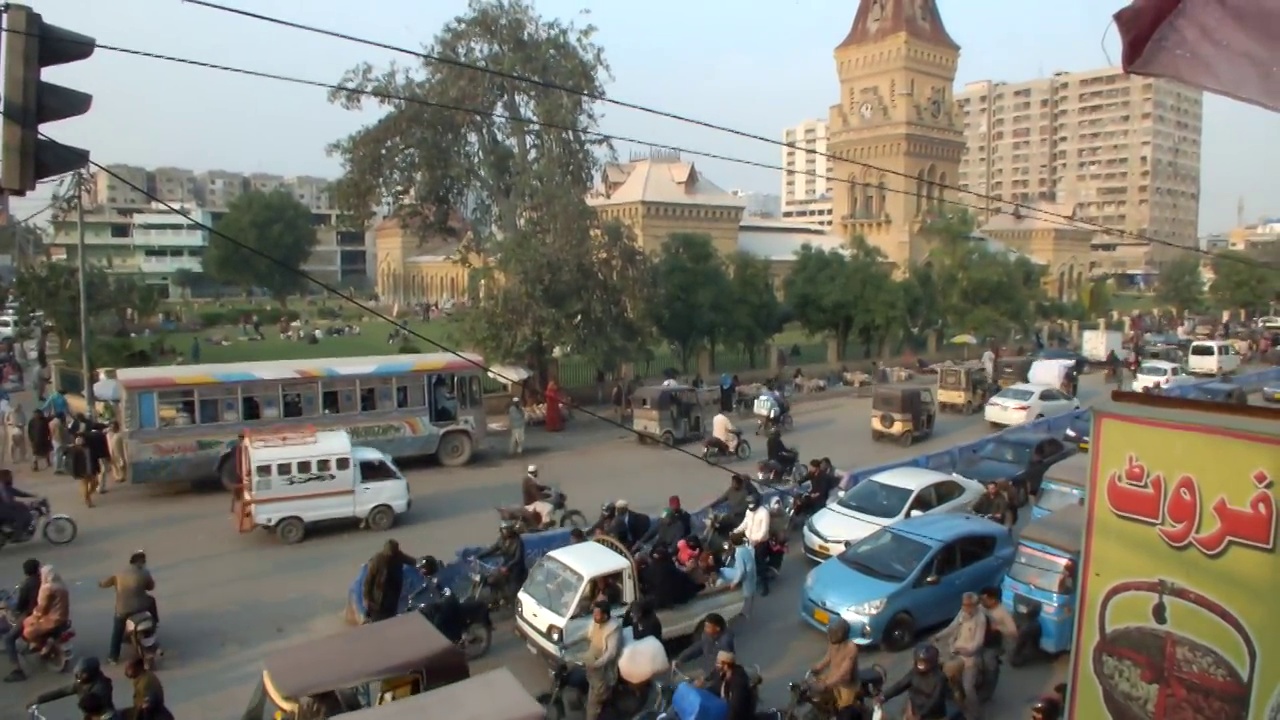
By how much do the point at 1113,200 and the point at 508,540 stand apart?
123168 mm

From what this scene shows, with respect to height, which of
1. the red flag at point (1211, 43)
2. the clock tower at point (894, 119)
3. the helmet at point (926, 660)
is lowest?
the helmet at point (926, 660)

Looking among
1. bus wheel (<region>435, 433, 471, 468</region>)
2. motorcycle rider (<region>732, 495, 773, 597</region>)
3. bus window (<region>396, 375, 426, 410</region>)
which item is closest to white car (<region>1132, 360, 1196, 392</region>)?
bus wheel (<region>435, 433, 471, 468</region>)

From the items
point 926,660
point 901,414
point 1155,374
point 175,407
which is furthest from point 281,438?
point 1155,374

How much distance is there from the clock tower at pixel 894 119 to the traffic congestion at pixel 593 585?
132ft

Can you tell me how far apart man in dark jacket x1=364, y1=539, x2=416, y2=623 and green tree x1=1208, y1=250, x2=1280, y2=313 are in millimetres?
51190

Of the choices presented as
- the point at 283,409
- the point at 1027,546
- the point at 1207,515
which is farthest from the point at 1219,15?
the point at 283,409

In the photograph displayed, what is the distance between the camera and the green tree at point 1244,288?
48906 millimetres

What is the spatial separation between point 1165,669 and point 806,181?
175m

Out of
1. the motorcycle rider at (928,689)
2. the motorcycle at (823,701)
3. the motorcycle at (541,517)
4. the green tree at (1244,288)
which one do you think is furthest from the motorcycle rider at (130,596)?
the green tree at (1244,288)

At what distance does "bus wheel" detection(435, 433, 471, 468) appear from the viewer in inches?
711

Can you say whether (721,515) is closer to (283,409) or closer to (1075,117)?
(283,409)

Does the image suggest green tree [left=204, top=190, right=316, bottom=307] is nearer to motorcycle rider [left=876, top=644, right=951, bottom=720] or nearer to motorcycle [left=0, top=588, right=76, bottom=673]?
motorcycle [left=0, top=588, right=76, bottom=673]

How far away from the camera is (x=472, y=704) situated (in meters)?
5.76

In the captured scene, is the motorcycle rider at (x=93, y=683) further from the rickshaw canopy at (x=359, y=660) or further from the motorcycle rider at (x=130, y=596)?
the motorcycle rider at (x=130, y=596)
